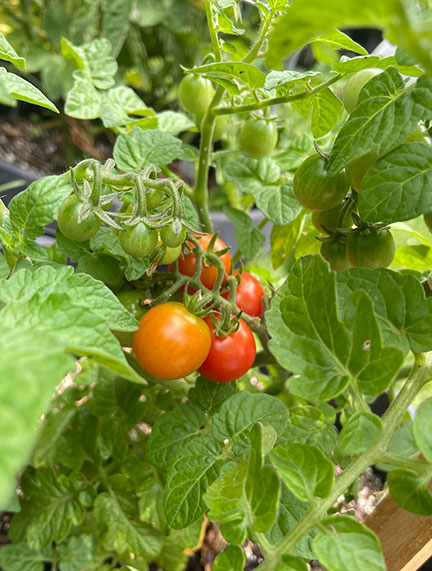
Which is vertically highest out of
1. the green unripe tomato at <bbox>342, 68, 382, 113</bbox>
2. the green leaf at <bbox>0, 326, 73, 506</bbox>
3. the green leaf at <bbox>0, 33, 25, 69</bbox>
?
the green unripe tomato at <bbox>342, 68, 382, 113</bbox>

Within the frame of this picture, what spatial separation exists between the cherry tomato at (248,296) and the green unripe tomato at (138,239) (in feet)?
0.58

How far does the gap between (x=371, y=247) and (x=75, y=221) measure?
26 centimetres

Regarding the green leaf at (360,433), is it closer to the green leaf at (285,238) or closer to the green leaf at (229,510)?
the green leaf at (229,510)

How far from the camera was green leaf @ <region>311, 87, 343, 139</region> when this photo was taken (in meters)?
0.53

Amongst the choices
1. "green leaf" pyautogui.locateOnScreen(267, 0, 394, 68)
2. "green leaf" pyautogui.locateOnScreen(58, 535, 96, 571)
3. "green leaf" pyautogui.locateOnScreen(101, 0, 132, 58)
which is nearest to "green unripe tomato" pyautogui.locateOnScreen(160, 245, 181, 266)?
"green leaf" pyautogui.locateOnScreen(267, 0, 394, 68)

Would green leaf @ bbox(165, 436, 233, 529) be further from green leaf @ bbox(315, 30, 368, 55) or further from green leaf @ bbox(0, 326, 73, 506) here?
green leaf @ bbox(315, 30, 368, 55)

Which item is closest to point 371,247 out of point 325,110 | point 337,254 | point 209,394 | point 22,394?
point 337,254

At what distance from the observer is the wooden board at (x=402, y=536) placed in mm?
509

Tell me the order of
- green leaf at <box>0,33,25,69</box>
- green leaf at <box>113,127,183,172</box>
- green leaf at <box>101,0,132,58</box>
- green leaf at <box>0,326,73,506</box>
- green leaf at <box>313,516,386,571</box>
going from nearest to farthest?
green leaf at <box>0,326,73,506</box> → green leaf at <box>313,516,386,571</box> → green leaf at <box>0,33,25,69</box> → green leaf at <box>113,127,183,172</box> → green leaf at <box>101,0,132,58</box>

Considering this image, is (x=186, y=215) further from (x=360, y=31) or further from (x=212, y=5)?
(x=360, y=31)

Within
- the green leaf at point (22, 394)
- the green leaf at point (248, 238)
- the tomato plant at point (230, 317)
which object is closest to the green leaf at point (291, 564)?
the tomato plant at point (230, 317)

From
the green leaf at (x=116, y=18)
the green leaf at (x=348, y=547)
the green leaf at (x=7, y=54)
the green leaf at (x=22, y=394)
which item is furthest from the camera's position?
the green leaf at (x=116, y=18)

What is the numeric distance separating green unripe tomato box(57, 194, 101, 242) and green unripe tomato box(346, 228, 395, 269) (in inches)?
9.2

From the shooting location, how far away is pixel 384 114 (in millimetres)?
387
